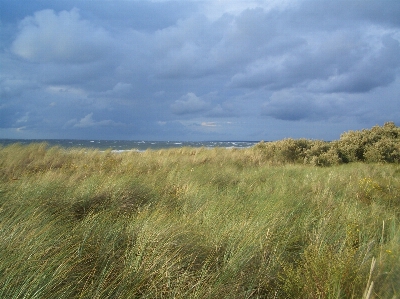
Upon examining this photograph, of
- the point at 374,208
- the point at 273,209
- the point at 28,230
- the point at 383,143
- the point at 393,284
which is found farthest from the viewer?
the point at 383,143

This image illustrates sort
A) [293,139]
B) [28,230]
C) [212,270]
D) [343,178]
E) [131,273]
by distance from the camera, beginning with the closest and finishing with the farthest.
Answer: [131,273] < [212,270] < [28,230] < [343,178] < [293,139]

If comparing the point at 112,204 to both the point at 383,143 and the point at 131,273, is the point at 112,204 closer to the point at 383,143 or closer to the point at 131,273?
the point at 131,273

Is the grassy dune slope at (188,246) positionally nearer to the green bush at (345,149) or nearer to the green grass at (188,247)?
the green grass at (188,247)

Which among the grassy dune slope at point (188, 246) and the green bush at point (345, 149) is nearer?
the grassy dune slope at point (188, 246)

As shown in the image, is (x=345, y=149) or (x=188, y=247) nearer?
(x=188, y=247)

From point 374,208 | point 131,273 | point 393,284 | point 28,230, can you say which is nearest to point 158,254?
point 131,273

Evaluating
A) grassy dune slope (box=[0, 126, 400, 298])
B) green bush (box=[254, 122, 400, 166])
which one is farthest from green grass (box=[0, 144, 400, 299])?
green bush (box=[254, 122, 400, 166])

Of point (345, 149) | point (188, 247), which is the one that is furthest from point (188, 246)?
point (345, 149)

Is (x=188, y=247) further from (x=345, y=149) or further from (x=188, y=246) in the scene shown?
(x=345, y=149)

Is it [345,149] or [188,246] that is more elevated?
[345,149]

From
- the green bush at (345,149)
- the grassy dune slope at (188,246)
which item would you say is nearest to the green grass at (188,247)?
A: the grassy dune slope at (188,246)

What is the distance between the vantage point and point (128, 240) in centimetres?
367

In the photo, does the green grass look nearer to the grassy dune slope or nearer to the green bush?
the grassy dune slope

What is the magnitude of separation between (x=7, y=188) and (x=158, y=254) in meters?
3.84
